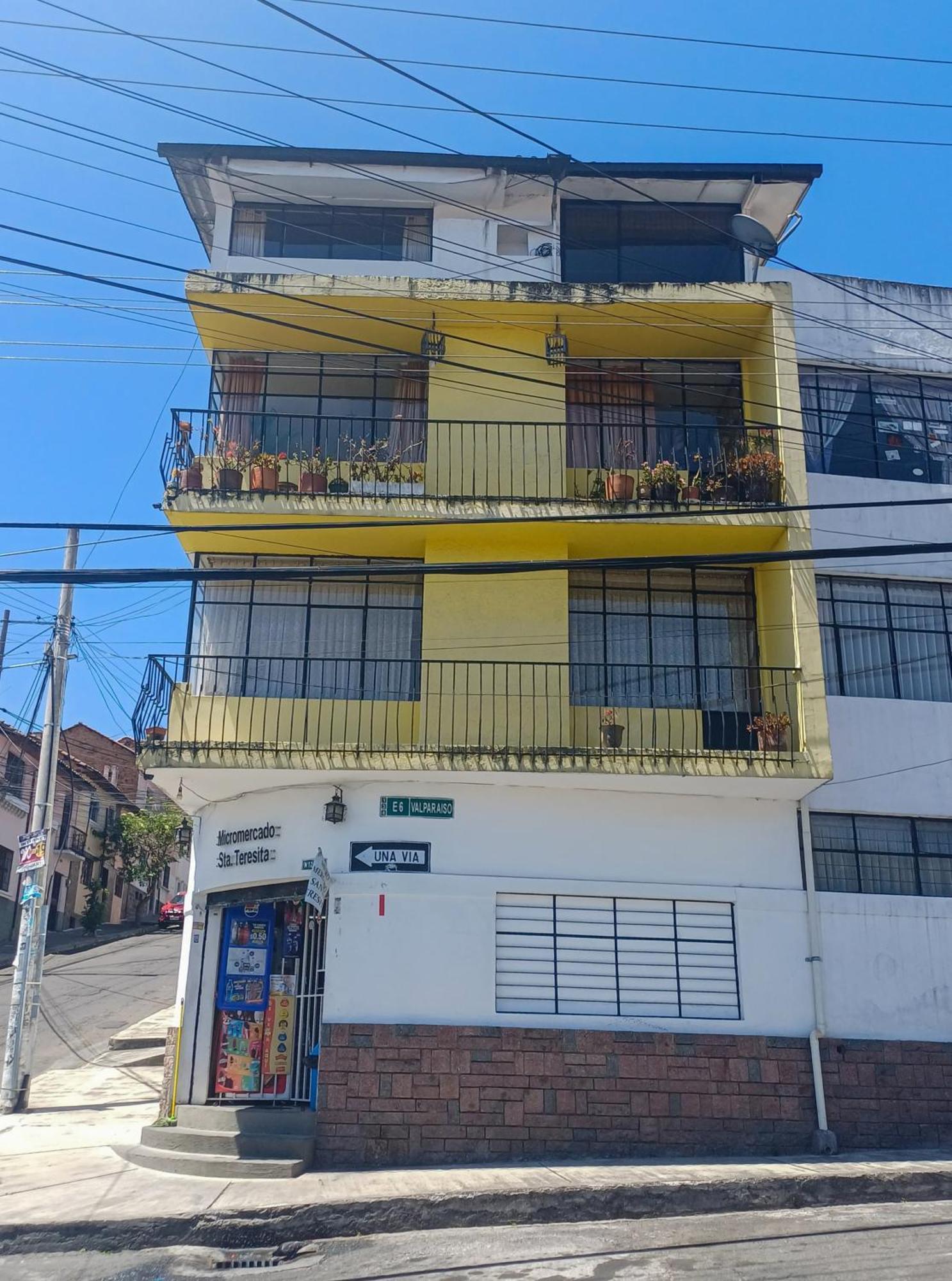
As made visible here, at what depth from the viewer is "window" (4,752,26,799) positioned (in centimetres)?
3684

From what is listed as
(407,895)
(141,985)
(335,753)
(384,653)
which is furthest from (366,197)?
(141,985)

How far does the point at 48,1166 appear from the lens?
1165 cm

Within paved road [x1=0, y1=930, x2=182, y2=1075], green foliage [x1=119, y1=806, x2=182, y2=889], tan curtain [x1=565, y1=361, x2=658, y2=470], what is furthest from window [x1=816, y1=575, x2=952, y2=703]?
green foliage [x1=119, y1=806, x2=182, y2=889]

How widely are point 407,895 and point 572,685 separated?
11.9ft

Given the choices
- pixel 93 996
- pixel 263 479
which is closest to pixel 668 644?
pixel 263 479

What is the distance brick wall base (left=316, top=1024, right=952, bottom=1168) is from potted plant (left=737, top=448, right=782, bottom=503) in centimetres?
656

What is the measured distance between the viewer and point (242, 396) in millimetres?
15625

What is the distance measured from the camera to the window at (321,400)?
1550cm

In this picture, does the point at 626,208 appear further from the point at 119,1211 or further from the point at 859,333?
the point at 119,1211

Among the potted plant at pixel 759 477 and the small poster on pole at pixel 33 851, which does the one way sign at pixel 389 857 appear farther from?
the potted plant at pixel 759 477

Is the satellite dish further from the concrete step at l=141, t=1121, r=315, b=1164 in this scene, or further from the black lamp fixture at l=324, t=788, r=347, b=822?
the concrete step at l=141, t=1121, r=315, b=1164

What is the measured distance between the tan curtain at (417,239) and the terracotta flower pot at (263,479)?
163 inches

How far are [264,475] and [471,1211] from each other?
28.4 ft

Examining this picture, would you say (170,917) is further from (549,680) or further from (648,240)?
(648,240)
